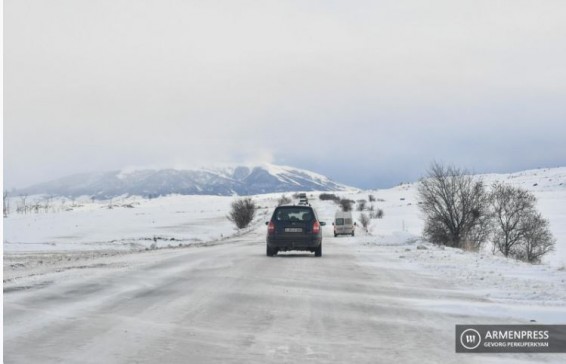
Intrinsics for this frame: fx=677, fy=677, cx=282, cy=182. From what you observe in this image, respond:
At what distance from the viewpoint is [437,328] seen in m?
8.05

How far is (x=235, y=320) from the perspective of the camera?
8641mm

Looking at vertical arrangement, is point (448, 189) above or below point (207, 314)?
above

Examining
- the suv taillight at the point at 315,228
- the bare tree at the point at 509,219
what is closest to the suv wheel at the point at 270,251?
the suv taillight at the point at 315,228

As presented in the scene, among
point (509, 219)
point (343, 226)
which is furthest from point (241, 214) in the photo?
point (509, 219)

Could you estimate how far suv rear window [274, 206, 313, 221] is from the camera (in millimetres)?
23219

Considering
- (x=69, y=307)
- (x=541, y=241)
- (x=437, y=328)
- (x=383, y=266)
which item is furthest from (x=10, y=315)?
(x=541, y=241)

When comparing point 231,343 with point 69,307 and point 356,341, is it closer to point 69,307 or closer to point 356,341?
point 356,341

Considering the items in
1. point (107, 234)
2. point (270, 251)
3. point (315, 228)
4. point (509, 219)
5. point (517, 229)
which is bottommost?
point (107, 234)

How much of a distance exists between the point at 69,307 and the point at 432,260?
42.4 feet

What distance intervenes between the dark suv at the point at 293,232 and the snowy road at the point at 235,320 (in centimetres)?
771

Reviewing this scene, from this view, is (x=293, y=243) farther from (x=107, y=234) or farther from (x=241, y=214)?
(x=241, y=214)

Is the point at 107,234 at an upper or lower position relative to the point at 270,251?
lower

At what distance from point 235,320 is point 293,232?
1422 centimetres

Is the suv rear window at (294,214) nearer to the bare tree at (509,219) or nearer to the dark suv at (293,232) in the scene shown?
the dark suv at (293,232)
